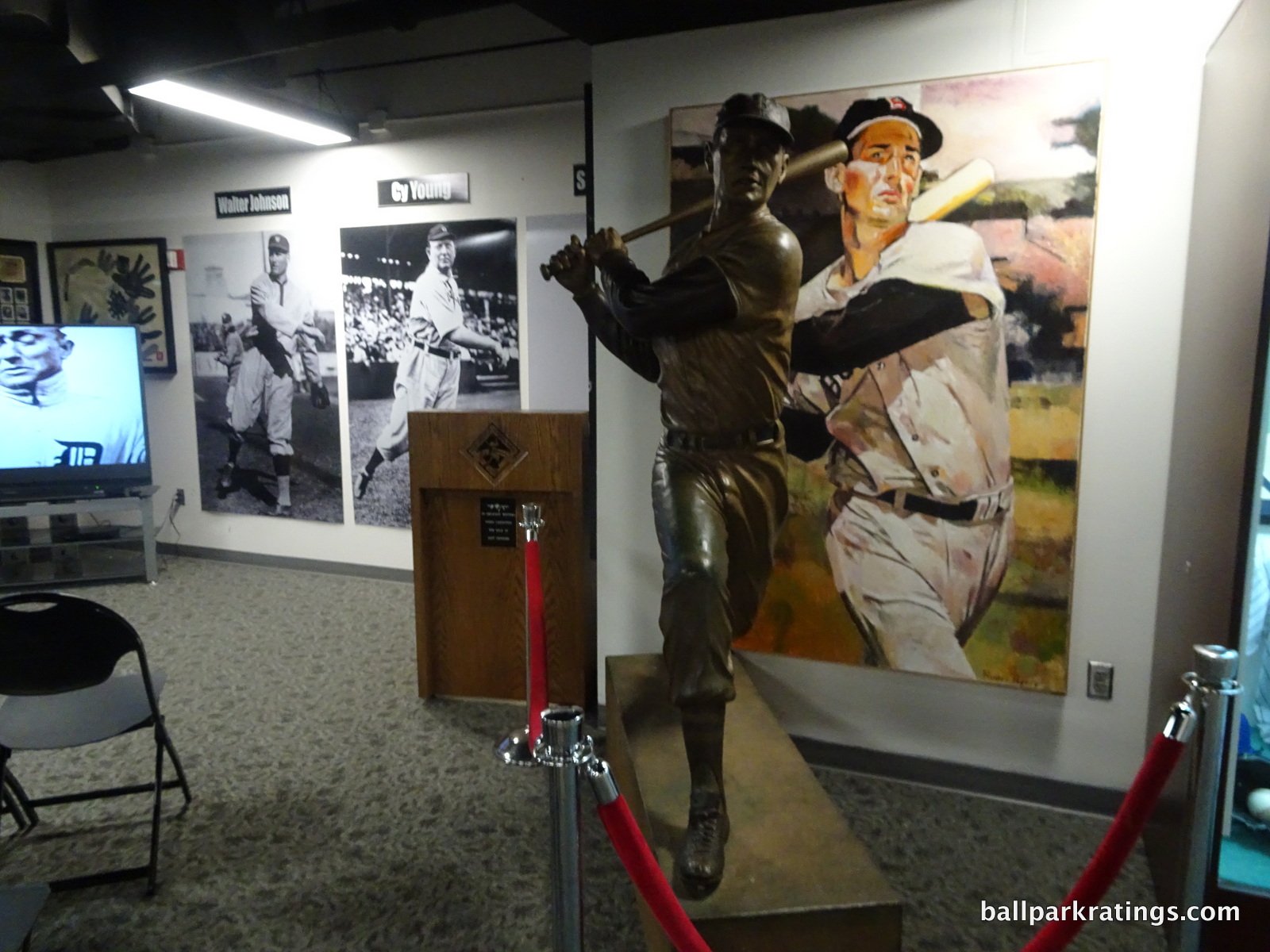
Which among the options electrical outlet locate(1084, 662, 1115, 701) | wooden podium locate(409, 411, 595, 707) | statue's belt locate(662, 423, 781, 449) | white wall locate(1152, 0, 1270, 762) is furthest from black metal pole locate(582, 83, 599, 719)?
white wall locate(1152, 0, 1270, 762)

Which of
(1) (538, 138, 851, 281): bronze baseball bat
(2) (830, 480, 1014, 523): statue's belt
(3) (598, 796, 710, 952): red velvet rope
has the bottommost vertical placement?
(3) (598, 796, 710, 952): red velvet rope

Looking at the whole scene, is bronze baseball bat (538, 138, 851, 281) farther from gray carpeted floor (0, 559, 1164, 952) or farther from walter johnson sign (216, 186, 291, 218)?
walter johnson sign (216, 186, 291, 218)

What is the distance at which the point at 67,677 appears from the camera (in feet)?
6.98

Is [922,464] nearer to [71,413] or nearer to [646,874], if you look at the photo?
[646,874]

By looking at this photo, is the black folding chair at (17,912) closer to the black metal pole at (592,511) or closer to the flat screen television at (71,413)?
the black metal pole at (592,511)

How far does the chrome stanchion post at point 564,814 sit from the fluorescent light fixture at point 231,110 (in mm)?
4231

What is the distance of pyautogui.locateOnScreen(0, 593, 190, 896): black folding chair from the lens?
210cm

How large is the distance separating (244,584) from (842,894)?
4.74m

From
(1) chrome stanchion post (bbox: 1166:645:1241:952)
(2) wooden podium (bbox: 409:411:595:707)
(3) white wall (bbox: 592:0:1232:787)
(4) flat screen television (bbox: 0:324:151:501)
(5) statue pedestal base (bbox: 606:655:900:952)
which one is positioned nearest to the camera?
(1) chrome stanchion post (bbox: 1166:645:1241:952)

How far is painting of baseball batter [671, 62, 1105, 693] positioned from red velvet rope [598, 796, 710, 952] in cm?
172

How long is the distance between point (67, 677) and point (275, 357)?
3.62 metres

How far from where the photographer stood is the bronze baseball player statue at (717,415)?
1743 millimetres

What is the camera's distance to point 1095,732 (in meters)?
2.50

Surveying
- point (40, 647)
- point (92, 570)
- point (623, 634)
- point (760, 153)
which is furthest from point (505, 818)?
point (92, 570)
